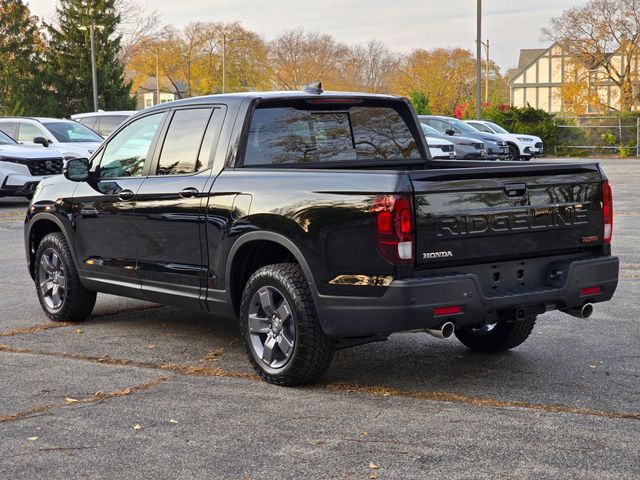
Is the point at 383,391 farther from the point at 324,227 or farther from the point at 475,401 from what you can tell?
the point at 324,227

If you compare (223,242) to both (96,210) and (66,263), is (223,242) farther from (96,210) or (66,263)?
(66,263)

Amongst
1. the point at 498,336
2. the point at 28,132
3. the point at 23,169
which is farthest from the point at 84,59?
the point at 498,336

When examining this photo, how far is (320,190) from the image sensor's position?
→ 5.82 m

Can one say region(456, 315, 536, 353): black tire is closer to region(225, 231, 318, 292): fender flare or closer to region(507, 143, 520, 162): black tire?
region(225, 231, 318, 292): fender flare

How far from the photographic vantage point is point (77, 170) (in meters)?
7.75

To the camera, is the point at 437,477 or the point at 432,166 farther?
the point at 432,166

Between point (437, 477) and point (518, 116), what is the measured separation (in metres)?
42.9

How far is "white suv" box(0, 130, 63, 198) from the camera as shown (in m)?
20.4

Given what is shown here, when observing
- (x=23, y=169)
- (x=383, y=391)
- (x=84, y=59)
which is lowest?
(x=383, y=391)

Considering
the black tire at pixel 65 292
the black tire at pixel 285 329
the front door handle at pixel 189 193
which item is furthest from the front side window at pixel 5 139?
the black tire at pixel 285 329

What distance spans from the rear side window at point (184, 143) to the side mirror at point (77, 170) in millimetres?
841

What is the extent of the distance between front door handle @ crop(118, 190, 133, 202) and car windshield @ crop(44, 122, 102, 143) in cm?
1546

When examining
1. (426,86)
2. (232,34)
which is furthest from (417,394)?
(232,34)

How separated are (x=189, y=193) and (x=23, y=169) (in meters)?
14.6
